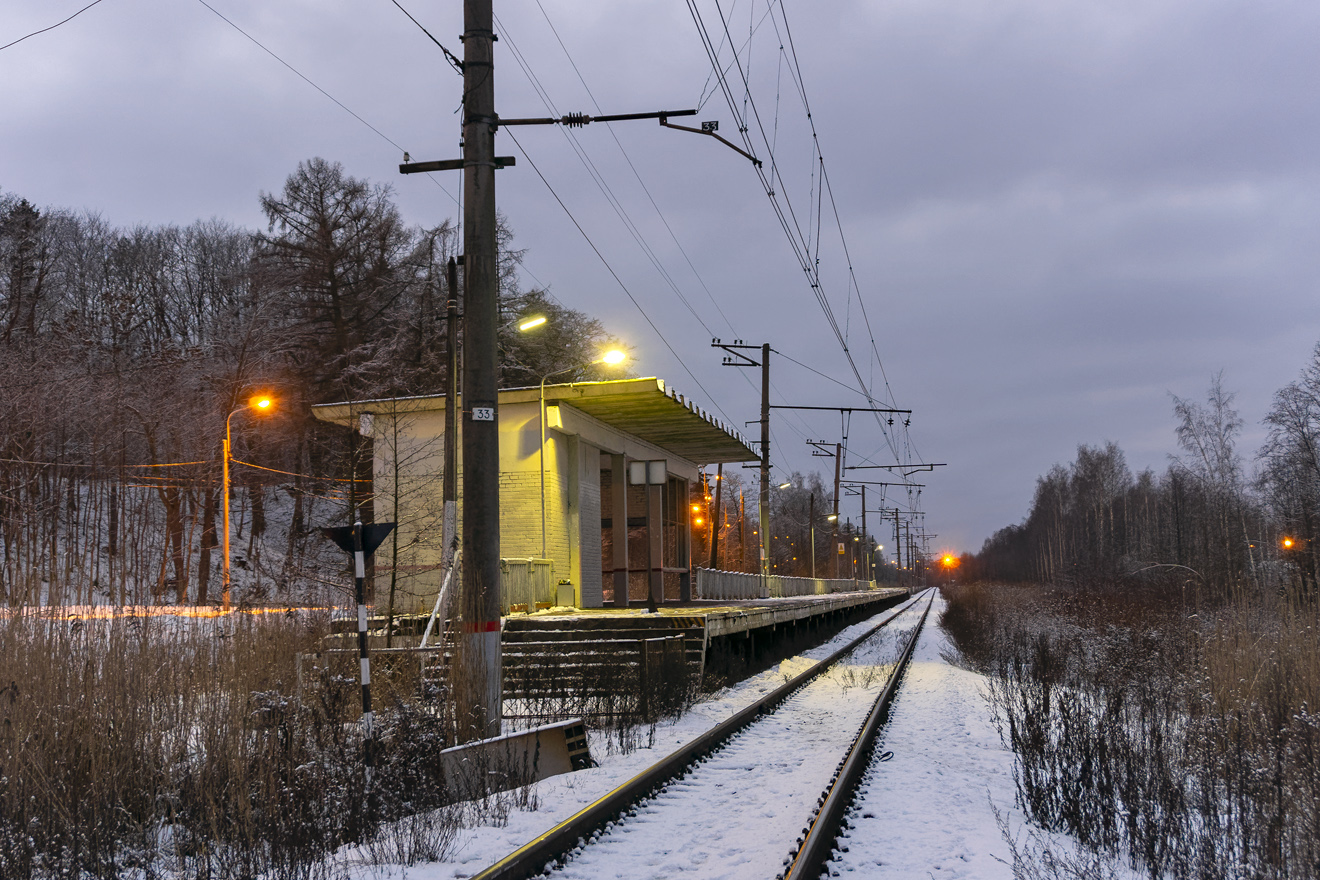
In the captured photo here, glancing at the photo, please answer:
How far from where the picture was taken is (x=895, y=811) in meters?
7.13

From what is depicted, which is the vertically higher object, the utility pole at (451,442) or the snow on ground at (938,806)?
the utility pole at (451,442)

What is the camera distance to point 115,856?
5691 mm

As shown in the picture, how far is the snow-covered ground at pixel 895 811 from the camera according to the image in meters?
5.71

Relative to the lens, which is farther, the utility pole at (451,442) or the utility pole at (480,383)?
the utility pole at (451,442)

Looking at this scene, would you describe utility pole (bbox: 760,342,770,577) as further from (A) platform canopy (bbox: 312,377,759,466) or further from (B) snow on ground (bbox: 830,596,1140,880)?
(B) snow on ground (bbox: 830,596,1140,880)

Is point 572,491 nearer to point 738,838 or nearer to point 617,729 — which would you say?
point 617,729

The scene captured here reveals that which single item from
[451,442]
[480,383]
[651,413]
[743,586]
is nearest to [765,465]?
[743,586]

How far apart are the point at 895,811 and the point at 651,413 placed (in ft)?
56.1

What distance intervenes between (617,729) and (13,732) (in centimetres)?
598

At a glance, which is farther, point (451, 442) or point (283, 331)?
point (283, 331)

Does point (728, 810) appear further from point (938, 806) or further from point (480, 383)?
point (480, 383)

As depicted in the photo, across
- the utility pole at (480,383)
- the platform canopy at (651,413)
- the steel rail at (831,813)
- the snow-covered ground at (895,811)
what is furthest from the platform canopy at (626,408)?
the steel rail at (831,813)

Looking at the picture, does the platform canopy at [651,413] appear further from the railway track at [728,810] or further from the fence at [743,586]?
the railway track at [728,810]

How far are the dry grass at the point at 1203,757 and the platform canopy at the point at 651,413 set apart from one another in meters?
10.7
